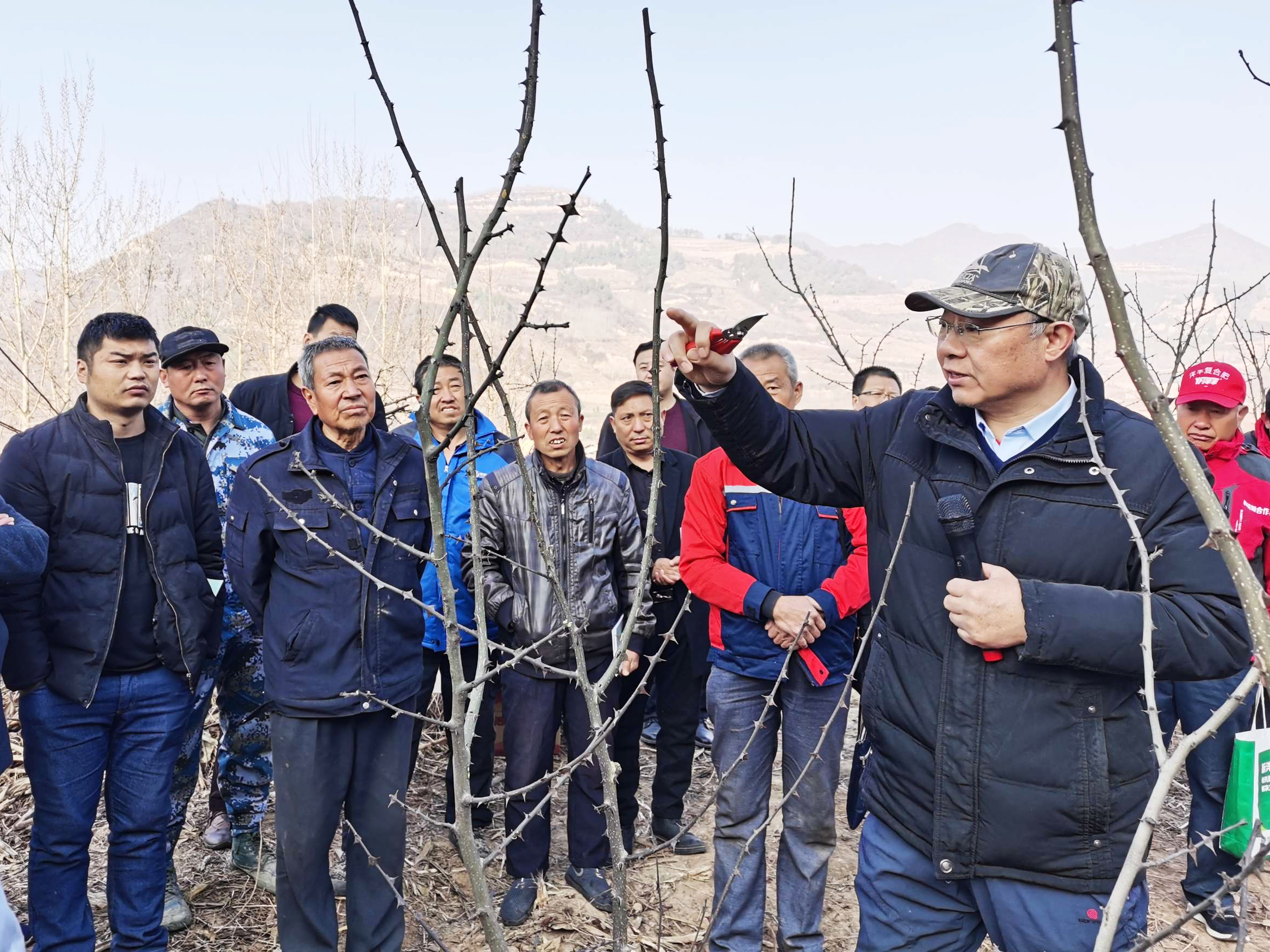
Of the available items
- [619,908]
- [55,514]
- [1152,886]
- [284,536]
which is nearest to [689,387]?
[619,908]

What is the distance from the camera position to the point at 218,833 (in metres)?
4.36

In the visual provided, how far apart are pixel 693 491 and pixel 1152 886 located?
285 centimetres

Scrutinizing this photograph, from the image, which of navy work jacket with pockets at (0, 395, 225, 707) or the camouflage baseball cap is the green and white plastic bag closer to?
the camouflage baseball cap

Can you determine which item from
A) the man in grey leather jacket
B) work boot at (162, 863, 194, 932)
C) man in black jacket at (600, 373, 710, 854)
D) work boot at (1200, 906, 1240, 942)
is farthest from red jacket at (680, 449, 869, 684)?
work boot at (162, 863, 194, 932)

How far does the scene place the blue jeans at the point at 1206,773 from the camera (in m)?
3.98

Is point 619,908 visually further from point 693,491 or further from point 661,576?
point 661,576

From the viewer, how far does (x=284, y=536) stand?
3346mm

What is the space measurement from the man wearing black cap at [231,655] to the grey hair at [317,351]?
70cm

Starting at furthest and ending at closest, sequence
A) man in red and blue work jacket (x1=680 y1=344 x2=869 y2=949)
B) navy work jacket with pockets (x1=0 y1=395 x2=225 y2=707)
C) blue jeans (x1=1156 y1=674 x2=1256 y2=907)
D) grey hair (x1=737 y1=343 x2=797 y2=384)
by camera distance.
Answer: grey hair (x1=737 y1=343 x2=797 y2=384) < blue jeans (x1=1156 y1=674 x2=1256 y2=907) < man in red and blue work jacket (x1=680 y1=344 x2=869 y2=949) < navy work jacket with pockets (x1=0 y1=395 x2=225 y2=707)

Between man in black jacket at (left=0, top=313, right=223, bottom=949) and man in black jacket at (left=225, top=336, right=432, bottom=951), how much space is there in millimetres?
277

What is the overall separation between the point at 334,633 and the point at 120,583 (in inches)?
29.8

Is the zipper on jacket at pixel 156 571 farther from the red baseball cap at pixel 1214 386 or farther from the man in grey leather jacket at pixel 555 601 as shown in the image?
the red baseball cap at pixel 1214 386

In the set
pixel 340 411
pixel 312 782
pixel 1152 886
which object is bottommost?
pixel 1152 886

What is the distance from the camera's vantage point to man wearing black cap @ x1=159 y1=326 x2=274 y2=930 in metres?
4.05
